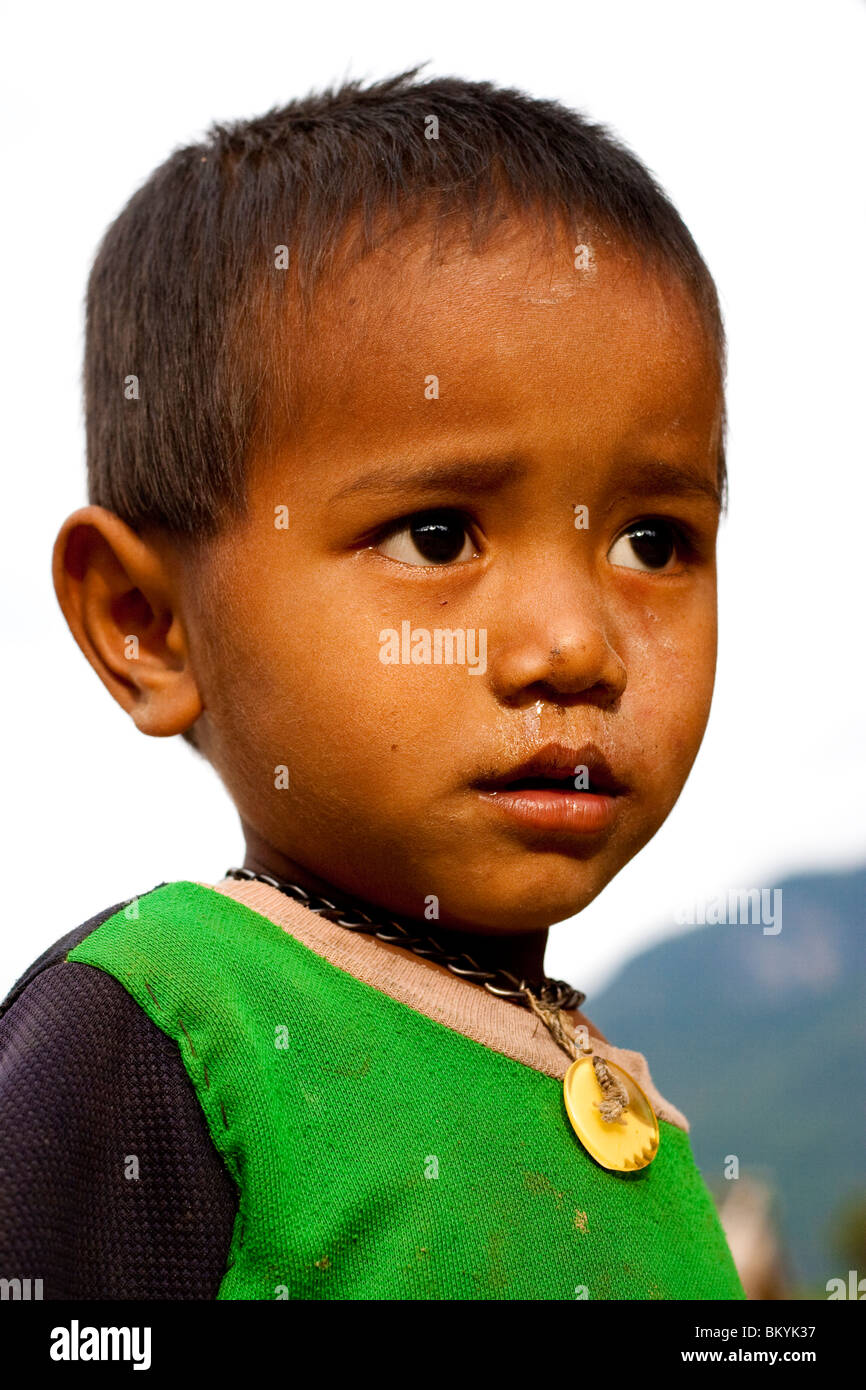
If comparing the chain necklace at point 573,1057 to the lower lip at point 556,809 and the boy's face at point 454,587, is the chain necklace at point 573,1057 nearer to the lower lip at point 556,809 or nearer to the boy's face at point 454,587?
the boy's face at point 454,587

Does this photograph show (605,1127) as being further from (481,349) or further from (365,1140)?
(481,349)

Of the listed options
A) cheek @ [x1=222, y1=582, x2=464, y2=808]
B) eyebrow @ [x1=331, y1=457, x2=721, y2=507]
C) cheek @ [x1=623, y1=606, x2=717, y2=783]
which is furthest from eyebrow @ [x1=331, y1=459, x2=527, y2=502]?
cheek @ [x1=623, y1=606, x2=717, y2=783]

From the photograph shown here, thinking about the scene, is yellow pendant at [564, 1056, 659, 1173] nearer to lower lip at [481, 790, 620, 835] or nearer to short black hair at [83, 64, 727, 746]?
lower lip at [481, 790, 620, 835]

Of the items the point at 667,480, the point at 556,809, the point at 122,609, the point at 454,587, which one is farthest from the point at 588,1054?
the point at 122,609

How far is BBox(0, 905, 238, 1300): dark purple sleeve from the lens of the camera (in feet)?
4.31

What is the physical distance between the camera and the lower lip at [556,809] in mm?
1635

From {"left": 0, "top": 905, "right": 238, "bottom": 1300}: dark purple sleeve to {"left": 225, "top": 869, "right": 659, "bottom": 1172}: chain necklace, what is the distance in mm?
361

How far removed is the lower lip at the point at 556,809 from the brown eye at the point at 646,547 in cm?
32
